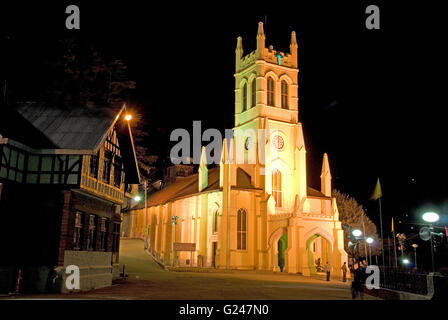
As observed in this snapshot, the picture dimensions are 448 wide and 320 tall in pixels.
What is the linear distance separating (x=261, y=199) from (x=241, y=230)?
4139mm

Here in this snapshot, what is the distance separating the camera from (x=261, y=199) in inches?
1951

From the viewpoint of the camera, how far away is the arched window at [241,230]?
47.8 m

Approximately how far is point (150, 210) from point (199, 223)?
18.6 metres

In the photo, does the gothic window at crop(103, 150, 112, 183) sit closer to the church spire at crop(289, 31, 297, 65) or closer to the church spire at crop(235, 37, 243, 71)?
the church spire at crop(235, 37, 243, 71)

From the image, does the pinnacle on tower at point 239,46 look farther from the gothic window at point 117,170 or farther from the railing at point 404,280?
the railing at point 404,280

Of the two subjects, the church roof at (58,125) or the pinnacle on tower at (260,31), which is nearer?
the church roof at (58,125)

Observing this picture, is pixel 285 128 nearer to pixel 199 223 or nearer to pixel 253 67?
pixel 253 67

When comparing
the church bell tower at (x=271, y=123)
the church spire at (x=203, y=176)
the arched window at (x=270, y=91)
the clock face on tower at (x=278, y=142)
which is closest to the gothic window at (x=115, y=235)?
the church bell tower at (x=271, y=123)

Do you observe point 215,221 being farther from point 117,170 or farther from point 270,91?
point 117,170

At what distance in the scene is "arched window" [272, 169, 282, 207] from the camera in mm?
51750

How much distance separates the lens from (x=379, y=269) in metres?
21.2

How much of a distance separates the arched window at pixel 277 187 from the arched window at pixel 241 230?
16.1 feet

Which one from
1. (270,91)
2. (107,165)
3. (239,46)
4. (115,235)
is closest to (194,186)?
(270,91)

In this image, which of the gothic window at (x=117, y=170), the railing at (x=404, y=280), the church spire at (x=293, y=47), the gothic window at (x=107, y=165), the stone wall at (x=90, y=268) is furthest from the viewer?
the church spire at (x=293, y=47)
